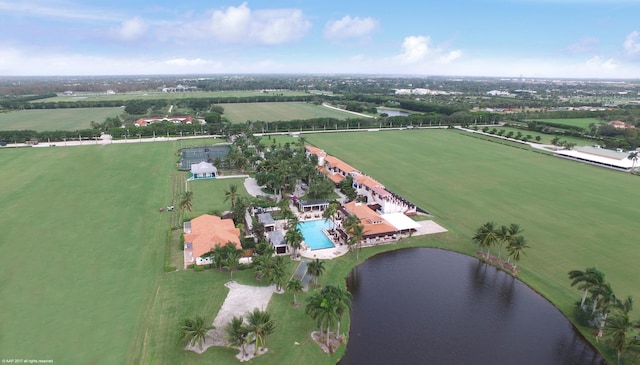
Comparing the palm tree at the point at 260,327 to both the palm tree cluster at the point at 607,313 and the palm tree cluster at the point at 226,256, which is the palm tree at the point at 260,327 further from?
the palm tree cluster at the point at 607,313

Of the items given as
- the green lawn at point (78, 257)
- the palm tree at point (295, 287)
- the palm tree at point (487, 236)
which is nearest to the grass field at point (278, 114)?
the green lawn at point (78, 257)

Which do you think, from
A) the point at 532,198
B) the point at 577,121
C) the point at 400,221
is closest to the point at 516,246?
the point at 400,221

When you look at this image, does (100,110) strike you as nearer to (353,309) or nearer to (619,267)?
(353,309)

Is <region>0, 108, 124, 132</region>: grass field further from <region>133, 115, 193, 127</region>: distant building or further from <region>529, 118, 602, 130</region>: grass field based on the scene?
<region>529, 118, 602, 130</region>: grass field

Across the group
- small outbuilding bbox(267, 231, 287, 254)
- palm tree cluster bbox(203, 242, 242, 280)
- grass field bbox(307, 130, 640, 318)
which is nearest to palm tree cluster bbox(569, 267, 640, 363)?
grass field bbox(307, 130, 640, 318)

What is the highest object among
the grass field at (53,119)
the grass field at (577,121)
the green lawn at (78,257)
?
the grass field at (577,121)

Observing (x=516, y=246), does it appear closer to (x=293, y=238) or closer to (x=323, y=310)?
(x=323, y=310)
